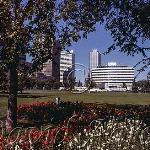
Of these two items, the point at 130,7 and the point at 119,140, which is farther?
the point at 130,7

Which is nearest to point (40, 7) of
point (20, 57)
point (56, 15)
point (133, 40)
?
point (56, 15)

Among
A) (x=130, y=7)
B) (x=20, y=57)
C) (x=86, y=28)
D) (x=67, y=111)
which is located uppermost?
(x=130, y=7)

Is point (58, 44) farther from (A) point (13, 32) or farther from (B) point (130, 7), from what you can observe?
(B) point (130, 7)

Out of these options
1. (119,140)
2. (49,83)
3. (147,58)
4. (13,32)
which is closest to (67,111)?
(147,58)

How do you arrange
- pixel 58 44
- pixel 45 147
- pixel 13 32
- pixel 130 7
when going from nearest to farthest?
pixel 45 147, pixel 13 32, pixel 58 44, pixel 130 7

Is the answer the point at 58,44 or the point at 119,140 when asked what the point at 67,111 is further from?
the point at 119,140

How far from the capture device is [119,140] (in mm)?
9469

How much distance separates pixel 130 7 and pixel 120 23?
1.96 meters

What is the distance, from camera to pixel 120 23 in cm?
2597

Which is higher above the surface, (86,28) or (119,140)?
(86,28)

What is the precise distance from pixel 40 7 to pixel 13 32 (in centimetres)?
175

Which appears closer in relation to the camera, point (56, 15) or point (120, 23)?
point (56, 15)

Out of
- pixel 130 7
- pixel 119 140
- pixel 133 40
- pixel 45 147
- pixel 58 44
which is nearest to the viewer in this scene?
pixel 45 147

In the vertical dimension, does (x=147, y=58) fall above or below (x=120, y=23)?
below
